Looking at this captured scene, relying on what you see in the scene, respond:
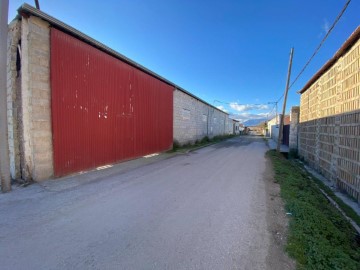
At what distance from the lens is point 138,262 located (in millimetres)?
2492

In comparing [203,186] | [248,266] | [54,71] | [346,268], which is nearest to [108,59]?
[54,71]

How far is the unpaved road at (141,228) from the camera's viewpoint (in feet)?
8.36

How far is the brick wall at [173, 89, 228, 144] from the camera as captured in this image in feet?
54.3

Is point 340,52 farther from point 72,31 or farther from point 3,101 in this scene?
point 3,101

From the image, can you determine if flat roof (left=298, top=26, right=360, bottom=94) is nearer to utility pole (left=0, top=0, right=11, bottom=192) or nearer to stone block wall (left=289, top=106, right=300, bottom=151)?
stone block wall (left=289, top=106, right=300, bottom=151)

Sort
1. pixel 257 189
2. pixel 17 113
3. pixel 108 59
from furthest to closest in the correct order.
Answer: pixel 108 59
pixel 17 113
pixel 257 189

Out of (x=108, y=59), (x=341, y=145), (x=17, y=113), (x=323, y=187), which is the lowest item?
(x=323, y=187)

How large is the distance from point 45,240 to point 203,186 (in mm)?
3863

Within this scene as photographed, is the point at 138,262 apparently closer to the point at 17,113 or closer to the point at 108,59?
the point at 17,113

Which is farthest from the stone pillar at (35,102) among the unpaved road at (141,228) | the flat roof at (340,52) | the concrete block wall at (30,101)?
the flat roof at (340,52)

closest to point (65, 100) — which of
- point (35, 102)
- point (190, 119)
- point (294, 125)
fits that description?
point (35, 102)

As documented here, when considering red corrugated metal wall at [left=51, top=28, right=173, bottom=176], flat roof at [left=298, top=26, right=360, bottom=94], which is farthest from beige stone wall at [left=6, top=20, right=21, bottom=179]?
flat roof at [left=298, top=26, right=360, bottom=94]

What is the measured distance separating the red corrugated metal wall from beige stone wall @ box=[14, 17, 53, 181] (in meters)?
0.22

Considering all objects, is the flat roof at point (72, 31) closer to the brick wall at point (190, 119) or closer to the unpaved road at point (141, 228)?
the unpaved road at point (141, 228)
